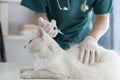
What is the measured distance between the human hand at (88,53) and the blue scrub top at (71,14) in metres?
0.27

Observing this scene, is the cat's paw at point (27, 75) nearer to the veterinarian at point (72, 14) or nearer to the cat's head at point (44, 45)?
the cat's head at point (44, 45)

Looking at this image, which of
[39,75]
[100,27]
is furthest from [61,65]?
[100,27]

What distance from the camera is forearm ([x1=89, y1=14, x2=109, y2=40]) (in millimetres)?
1123

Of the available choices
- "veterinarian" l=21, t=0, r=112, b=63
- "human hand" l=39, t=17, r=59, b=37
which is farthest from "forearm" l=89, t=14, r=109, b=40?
"human hand" l=39, t=17, r=59, b=37

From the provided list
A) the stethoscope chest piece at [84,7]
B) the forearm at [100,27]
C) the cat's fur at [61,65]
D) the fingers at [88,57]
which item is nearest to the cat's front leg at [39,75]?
the cat's fur at [61,65]

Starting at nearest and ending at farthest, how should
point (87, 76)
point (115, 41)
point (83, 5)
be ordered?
point (87, 76), point (83, 5), point (115, 41)

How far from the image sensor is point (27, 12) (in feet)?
7.76

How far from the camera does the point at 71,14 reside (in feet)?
4.21

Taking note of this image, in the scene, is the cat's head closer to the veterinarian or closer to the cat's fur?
the cat's fur

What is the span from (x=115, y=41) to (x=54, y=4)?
1095 mm

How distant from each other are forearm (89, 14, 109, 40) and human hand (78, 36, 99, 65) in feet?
0.36

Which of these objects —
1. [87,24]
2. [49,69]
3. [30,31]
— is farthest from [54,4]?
[49,69]

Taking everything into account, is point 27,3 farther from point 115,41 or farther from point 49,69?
point 115,41

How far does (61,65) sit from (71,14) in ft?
1.48
